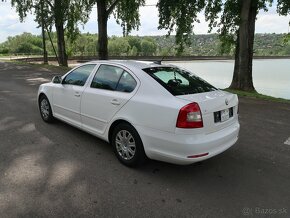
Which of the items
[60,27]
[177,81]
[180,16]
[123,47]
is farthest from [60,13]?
[123,47]

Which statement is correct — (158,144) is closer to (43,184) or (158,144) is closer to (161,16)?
(43,184)

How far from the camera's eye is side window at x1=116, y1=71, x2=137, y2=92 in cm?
442

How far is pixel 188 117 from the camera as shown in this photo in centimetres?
375

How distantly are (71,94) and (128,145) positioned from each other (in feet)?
5.84

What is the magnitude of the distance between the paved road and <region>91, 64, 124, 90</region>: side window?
3.65ft

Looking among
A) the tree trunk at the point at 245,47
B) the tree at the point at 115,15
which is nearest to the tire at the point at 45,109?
the tree trunk at the point at 245,47

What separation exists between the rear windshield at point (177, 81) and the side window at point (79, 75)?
130cm

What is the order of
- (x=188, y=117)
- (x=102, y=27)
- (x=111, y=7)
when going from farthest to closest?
(x=102, y=27)
(x=111, y=7)
(x=188, y=117)

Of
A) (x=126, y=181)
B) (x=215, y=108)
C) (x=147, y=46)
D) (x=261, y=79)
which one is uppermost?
(x=147, y=46)

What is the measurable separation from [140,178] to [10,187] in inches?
66.2

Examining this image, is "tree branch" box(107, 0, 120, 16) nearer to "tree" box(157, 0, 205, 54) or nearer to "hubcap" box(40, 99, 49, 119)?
"tree" box(157, 0, 205, 54)

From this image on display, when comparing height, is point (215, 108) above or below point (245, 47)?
below

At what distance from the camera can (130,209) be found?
335cm

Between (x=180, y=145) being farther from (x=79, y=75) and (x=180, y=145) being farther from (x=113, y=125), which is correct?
(x=79, y=75)
